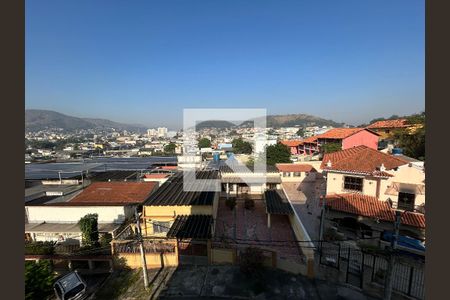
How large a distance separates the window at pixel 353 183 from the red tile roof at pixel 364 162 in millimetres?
704

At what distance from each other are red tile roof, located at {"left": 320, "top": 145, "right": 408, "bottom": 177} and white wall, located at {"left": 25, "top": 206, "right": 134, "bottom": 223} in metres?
15.6

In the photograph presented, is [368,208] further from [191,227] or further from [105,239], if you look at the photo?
[105,239]

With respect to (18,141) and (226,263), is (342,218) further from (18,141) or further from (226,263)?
(18,141)

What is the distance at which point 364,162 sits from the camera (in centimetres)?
1514

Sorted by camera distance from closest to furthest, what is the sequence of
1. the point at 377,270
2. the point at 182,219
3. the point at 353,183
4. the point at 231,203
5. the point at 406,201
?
the point at 377,270 → the point at 406,201 → the point at 182,219 → the point at 353,183 → the point at 231,203

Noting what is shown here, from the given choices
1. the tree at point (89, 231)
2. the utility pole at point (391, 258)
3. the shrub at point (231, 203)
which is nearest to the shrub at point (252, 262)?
the utility pole at point (391, 258)

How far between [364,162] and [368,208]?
11.3ft

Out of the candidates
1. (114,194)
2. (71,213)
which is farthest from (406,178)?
(71,213)

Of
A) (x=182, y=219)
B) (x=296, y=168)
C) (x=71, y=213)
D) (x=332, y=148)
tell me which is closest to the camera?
(x=182, y=219)

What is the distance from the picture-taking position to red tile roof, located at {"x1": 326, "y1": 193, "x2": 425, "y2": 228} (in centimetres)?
1228

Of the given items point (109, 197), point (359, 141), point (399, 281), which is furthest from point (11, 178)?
point (359, 141)

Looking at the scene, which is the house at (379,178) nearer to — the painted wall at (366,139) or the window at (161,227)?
the window at (161,227)

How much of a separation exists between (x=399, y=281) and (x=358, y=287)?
184 cm

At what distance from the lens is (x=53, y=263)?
1216cm
